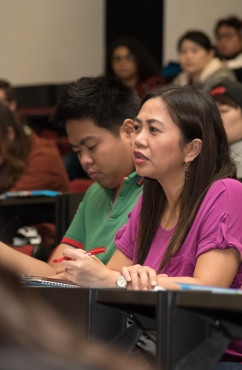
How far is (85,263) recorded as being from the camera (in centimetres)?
197

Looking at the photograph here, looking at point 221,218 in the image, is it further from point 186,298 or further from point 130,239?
point 186,298

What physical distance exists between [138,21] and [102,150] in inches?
209

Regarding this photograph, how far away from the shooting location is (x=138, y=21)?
7.98 m

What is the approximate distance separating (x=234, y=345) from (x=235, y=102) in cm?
184

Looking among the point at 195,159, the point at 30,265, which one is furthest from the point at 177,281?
the point at 30,265

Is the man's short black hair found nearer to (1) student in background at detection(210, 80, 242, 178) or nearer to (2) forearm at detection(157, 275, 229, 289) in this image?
(1) student in background at detection(210, 80, 242, 178)

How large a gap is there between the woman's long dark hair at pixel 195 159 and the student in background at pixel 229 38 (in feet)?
15.5

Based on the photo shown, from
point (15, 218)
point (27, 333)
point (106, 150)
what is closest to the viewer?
point (27, 333)

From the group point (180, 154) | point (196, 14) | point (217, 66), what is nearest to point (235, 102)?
point (180, 154)

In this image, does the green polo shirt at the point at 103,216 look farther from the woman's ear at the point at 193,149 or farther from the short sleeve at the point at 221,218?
the short sleeve at the point at 221,218

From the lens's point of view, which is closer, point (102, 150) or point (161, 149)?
point (161, 149)

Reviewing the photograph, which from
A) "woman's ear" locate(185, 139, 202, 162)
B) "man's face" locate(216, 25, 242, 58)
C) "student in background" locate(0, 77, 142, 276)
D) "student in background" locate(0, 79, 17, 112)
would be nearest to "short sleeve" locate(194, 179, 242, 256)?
"woman's ear" locate(185, 139, 202, 162)

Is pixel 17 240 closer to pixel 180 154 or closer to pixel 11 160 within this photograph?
pixel 11 160

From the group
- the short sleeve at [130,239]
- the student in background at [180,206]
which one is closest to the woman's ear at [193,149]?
the student in background at [180,206]
